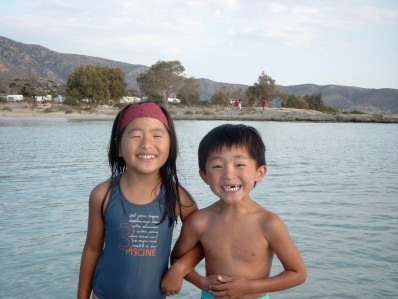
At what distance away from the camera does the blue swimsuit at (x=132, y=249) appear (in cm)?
241

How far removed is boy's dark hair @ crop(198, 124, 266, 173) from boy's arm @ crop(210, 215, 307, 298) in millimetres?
297

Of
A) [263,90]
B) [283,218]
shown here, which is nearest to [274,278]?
[283,218]

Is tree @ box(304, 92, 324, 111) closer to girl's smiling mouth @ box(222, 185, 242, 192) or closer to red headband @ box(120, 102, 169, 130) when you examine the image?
red headband @ box(120, 102, 169, 130)

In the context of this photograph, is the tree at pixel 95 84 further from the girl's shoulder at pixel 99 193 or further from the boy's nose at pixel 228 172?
the boy's nose at pixel 228 172

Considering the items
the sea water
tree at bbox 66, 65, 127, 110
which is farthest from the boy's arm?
tree at bbox 66, 65, 127, 110

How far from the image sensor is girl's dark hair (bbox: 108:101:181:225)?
246 cm

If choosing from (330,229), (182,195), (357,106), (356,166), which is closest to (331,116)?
(356,166)

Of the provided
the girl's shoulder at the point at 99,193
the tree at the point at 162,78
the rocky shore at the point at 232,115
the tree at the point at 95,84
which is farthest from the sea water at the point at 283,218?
the tree at the point at 162,78

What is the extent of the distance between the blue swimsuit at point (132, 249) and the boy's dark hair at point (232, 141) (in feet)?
1.06

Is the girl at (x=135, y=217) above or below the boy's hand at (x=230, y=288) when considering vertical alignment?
above

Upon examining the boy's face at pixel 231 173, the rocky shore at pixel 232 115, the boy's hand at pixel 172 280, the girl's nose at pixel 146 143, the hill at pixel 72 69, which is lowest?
the rocky shore at pixel 232 115

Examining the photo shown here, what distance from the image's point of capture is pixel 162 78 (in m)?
62.8

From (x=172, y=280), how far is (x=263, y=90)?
56.8 meters

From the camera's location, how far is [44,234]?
230 inches
